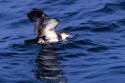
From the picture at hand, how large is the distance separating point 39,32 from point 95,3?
426 cm

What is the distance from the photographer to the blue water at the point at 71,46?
11148 millimetres

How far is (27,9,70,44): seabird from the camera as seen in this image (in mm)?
12930

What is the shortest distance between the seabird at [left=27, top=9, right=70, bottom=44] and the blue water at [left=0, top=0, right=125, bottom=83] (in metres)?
0.24

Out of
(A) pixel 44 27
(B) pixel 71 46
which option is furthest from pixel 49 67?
(A) pixel 44 27

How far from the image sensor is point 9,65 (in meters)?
11.9

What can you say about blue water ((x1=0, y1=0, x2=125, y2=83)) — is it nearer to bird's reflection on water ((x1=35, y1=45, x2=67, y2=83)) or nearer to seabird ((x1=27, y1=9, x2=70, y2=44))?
bird's reflection on water ((x1=35, y1=45, x2=67, y2=83))

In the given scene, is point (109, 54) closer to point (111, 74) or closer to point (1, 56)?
point (111, 74)

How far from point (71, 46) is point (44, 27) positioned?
84 cm

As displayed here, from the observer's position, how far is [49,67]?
11.7 m

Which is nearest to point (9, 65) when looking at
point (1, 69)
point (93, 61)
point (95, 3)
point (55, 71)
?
point (1, 69)

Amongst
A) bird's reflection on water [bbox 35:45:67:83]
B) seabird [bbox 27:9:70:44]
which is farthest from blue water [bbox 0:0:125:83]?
seabird [bbox 27:9:70:44]

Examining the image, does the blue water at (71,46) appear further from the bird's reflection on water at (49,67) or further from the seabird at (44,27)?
the seabird at (44,27)

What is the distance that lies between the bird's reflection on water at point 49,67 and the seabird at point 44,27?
26 centimetres

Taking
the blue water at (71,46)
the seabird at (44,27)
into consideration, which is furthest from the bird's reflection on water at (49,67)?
the seabird at (44,27)
